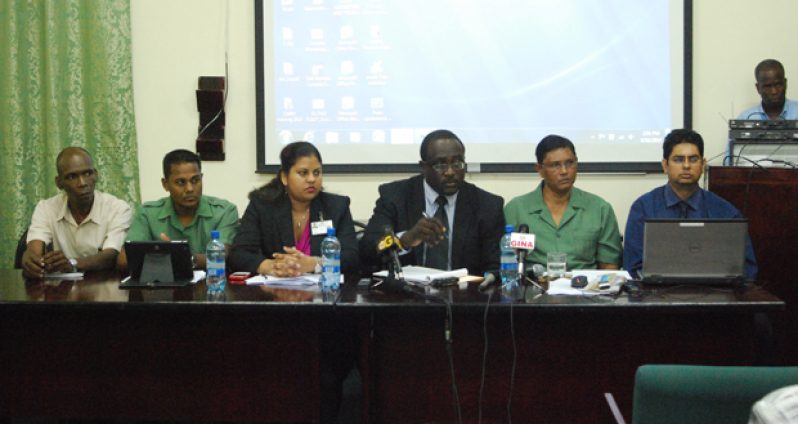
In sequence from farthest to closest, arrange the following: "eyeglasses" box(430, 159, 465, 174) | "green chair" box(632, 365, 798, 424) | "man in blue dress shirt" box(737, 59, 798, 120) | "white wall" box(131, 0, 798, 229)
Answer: "white wall" box(131, 0, 798, 229)
"man in blue dress shirt" box(737, 59, 798, 120)
"eyeglasses" box(430, 159, 465, 174)
"green chair" box(632, 365, 798, 424)

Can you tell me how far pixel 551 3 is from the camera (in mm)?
4234

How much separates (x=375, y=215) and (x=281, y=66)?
145 centimetres

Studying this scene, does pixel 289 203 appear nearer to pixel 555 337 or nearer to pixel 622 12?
pixel 555 337

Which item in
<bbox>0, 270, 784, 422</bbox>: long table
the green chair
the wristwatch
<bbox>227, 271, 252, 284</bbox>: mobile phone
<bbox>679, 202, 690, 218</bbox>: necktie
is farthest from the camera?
<bbox>679, 202, 690, 218</bbox>: necktie

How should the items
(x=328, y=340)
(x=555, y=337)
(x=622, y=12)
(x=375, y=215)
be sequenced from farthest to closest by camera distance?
1. (x=622, y=12)
2. (x=375, y=215)
3. (x=328, y=340)
4. (x=555, y=337)

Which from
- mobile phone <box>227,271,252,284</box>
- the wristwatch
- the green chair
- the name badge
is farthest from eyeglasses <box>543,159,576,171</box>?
the green chair

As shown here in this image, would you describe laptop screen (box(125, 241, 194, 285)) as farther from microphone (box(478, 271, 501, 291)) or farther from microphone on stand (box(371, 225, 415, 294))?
microphone (box(478, 271, 501, 291))

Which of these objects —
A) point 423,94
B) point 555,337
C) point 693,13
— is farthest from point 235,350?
point 693,13

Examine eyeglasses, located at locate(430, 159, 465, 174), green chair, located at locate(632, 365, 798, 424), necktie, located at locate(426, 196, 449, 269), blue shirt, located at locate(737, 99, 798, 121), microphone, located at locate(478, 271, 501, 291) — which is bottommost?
green chair, located at locate(632, 365, 798, 424)

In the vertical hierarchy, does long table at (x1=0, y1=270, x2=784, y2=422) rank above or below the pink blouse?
below

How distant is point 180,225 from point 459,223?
4.21ft

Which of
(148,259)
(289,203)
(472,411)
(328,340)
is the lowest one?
(472,411)

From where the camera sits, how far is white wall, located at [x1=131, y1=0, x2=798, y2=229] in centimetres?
423

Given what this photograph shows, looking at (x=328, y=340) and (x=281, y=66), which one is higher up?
(x=281, y=66)
